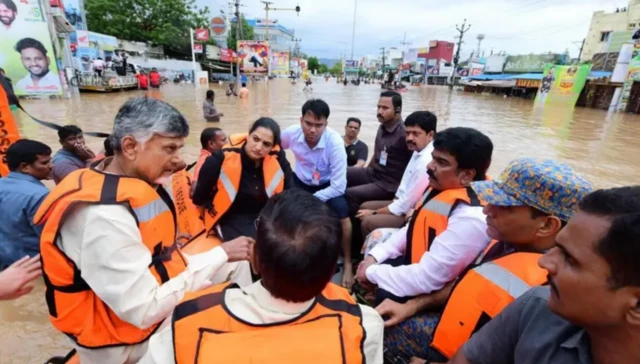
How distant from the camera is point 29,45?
12789 mm

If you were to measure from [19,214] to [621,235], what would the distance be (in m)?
3.14

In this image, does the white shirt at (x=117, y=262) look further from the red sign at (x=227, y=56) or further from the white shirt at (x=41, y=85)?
the red sign at (x=227, y=56)

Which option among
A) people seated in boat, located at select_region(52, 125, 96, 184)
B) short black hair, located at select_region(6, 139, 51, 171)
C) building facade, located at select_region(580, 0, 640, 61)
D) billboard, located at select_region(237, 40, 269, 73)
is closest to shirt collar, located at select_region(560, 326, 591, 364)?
short black hair, located at select_region(6, 139, 51, 171)

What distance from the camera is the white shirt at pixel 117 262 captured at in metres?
1.21

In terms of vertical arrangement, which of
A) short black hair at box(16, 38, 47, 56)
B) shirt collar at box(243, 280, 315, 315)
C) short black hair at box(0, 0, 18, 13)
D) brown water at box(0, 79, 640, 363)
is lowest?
brown water at box(0, 79, 640, 363)

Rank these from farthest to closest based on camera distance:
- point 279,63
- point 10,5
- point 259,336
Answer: point 279,63
point 10,5
point 259,336

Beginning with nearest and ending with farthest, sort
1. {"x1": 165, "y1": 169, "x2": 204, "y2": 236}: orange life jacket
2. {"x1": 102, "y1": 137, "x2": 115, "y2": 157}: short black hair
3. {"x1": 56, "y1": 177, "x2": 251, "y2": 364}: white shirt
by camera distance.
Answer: {"x1": 56, "y1": 177, "x2": 251, "y2": 364}: white shirt, {"x1": 102, "y1": 137, "x2": 115, "y2": 157}: short black hair, {"x1": 165, "y1": 169, "x2": 204, "y2": 236}: orange life jacket

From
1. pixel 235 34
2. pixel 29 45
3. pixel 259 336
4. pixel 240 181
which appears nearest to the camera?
pixel 259 336

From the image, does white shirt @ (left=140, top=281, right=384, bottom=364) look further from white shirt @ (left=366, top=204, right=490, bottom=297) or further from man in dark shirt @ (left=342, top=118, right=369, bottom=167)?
man in dark shirt @ (left=342, top=118, right=369, bottom=167)

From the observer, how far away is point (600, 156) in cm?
909

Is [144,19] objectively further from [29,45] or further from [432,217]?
[432,217]

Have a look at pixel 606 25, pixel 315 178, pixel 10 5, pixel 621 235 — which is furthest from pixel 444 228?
pixel 606 25

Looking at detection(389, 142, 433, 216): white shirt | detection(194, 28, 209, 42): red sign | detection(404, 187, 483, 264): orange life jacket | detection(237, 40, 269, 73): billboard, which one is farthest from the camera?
detection(237, 40, 269, 73): billboard

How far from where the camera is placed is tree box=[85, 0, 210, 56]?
2983 cm
